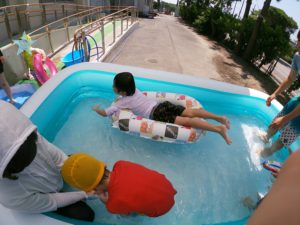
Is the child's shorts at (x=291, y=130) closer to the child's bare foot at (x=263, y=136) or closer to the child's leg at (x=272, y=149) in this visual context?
the child's leg at (x=272, y=149)

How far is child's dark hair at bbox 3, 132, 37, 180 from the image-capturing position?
148cm

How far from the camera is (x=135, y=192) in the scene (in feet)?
6.02

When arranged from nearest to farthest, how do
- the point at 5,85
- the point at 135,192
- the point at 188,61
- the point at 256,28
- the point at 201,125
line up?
the point at 135,192, the point at 201,125, the point at 5,85, the point at 188,61, the point at 256,28

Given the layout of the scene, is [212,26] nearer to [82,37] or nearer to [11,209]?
[82,37]

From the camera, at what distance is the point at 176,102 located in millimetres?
3895

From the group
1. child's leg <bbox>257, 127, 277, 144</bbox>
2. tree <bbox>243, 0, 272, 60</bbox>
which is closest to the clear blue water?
child's leg <bbox>257, 127, 277, 144</bbox>

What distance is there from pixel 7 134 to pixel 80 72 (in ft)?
11.4

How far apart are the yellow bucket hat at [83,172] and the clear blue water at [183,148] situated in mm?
963

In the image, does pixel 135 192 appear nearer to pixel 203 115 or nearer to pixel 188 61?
pixel 203 115

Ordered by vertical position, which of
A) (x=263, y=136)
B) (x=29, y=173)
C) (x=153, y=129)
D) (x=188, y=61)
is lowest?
(x=188, y=61)

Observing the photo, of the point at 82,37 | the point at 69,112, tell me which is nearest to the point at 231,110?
the point at 69,112

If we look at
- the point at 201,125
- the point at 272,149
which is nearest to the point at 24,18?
the point at 201,125

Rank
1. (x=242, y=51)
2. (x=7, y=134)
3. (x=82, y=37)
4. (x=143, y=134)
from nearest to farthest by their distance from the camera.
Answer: (x=7, y=134)
(x=143, y=134)
(x=82, y=37)
(x=242, y=51)

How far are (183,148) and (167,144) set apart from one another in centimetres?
25
